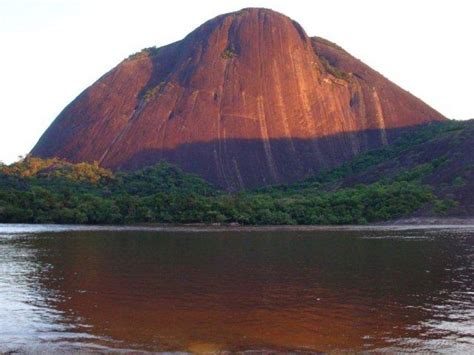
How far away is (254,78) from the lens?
97.9m

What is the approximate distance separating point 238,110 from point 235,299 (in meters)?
79.2

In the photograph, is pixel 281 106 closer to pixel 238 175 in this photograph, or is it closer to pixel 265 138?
pixel 265 138

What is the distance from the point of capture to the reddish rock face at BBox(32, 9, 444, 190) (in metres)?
91.9

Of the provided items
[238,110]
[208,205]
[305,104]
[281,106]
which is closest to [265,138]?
[238,110]

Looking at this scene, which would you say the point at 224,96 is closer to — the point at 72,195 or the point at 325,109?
the point at 325,109

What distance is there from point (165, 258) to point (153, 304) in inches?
464

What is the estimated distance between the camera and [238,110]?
95.1m

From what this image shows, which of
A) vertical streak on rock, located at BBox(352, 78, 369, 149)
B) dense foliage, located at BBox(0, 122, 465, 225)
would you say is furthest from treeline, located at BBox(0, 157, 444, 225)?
vertical streak on rock, located at BBox(352, 78, 369, 149)

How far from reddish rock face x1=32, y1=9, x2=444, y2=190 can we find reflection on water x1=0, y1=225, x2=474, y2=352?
197ft

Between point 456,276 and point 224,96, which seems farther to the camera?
point 224,96

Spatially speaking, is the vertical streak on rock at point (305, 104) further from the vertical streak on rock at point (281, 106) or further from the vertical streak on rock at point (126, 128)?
the vertical streak on rock at point (126, 128)

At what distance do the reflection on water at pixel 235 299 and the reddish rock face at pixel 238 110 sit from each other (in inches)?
2362

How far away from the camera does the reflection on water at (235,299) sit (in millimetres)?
A: 12359

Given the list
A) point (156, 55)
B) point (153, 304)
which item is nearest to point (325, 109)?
point (156, 55)
